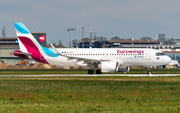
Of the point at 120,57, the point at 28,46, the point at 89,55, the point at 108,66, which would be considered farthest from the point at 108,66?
the point at 28,46

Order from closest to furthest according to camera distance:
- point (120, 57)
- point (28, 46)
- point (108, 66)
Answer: point (108, 66)
point (120, 57)
point (28, 46)

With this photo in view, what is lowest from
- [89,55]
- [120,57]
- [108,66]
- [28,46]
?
[108,66]

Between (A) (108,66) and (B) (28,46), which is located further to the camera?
(B) (28,46)

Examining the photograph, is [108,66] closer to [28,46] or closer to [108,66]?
[108,66]

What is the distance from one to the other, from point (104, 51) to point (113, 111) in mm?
33652

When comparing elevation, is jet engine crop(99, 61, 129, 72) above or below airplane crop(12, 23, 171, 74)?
below

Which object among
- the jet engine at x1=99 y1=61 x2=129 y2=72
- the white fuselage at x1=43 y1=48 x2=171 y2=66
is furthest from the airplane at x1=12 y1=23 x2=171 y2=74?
the jet engine at x1=99 y1=61 x2=129 y2=72

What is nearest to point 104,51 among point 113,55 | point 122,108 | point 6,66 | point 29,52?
point 113,55

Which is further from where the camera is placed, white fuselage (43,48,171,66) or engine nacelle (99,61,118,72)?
white fuselage (43,48,171,66)

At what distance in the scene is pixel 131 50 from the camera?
48.3m

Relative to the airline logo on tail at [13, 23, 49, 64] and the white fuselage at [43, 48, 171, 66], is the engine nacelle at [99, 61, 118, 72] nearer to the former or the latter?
the white fuselage at [43, 48, 171, 66]

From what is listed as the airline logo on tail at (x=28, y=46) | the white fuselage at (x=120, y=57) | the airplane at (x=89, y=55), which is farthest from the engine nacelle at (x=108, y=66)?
the airline logo on tail at (x=28, y=46)

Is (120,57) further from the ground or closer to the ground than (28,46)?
closer to the ground

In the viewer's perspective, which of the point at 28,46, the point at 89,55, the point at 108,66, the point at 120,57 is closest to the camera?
the point at 108,66
